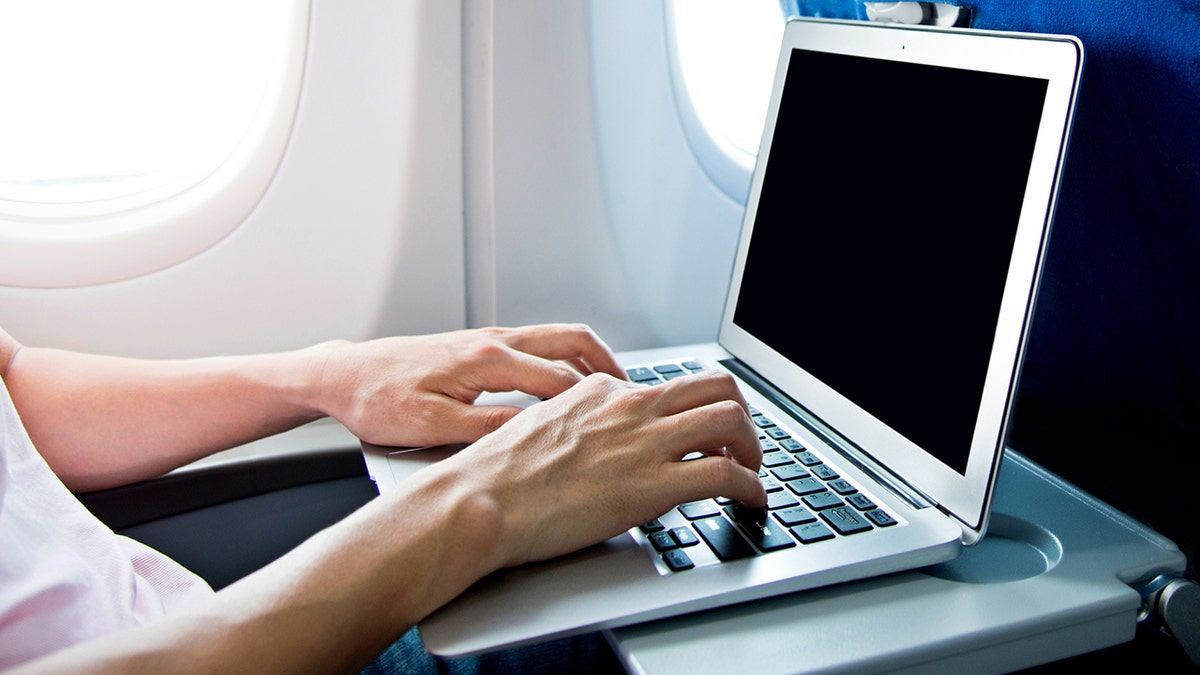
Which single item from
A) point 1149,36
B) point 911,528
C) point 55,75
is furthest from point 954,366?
point 55,75

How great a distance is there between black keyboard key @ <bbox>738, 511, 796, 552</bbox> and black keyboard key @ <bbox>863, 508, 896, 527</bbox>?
7cm

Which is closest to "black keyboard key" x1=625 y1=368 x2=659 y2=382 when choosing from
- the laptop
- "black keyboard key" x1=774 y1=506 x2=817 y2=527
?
the laptop

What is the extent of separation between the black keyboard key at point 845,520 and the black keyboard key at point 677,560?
12 cm

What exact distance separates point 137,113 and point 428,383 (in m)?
0.61

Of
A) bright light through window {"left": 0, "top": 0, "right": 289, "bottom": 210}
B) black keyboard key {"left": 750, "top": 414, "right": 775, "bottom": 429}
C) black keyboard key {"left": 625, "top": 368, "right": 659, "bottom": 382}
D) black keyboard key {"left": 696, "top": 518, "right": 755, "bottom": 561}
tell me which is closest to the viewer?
black keyboard key {"left": 696, "top": 518, "right": 755, "bottom": 561}

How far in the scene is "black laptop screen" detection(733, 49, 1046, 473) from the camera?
2.33ft

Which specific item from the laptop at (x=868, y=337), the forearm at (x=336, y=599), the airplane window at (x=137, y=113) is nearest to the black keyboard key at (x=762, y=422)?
the laptop at (x=868, y=337)

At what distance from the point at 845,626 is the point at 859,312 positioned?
1.07ft

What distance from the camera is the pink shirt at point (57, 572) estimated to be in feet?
2.12

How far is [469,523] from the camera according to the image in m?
0.63

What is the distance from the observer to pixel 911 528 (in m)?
0.71

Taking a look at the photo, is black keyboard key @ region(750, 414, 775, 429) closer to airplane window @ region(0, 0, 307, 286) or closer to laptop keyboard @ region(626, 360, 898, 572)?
laptop keyboard @ region(626, 360, 898, 572)

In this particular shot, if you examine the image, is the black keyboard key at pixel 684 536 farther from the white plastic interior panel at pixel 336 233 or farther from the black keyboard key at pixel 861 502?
the white plastic interior panel at pixel 336 233

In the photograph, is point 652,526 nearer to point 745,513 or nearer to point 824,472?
point 745,513
